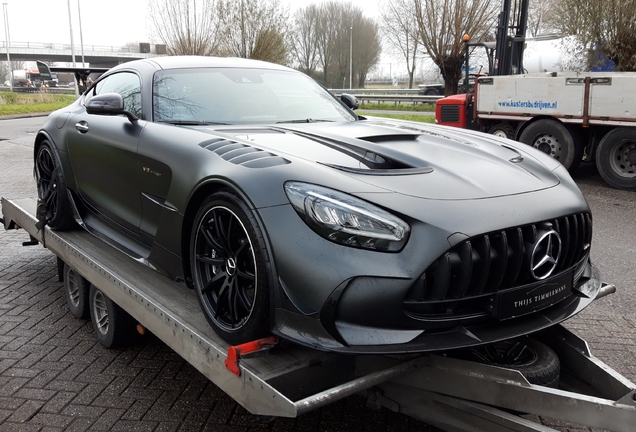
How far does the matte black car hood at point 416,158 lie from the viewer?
2.56 m

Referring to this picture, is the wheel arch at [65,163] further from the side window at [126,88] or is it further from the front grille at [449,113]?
the front grille at [449,113]

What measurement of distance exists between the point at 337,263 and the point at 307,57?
199 feet

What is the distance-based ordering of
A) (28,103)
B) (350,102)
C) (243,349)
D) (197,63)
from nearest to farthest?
(243,349)
(197,63)
(350,102)
(28,103)

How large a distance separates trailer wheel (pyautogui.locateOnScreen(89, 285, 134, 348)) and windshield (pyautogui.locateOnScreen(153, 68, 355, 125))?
122 cm

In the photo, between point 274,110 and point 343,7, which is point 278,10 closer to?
point 274,110

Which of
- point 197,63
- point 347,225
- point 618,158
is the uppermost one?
point 197,63

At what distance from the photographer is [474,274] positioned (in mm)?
2320

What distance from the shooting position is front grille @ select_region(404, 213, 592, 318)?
2.26 m

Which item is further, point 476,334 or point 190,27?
point 190,27

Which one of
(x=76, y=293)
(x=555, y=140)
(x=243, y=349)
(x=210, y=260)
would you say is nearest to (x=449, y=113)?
(x=555, y=140)

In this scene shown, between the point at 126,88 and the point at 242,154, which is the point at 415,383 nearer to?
the point at 242,154

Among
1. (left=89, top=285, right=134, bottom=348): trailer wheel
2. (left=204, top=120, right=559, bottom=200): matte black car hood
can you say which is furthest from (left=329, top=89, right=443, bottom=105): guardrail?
(left=204, top=120, right=559, bottom=200): matte black car hood

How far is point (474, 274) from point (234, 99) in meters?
2.15

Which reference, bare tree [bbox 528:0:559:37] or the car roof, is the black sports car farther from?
bare tree [bbox 528:0:559:37]
